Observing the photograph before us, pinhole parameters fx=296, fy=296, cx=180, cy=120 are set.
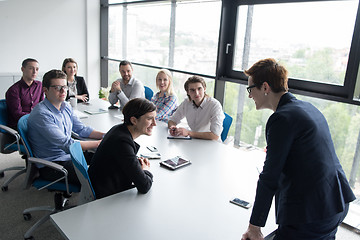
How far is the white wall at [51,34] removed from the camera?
17.4ft

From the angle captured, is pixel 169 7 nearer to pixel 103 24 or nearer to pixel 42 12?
pixel 103 24

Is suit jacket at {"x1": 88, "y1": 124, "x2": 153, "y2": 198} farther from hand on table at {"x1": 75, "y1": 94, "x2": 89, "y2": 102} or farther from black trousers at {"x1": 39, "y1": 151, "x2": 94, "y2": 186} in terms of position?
hand on table at {"x1": 75, "y1": 94, "x2": 89, "y2": 102}

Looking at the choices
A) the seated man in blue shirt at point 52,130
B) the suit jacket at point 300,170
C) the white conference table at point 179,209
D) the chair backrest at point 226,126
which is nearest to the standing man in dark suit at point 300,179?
the suit jacket at point 300,170

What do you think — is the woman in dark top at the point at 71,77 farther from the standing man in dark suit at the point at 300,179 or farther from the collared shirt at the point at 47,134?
the standing man in dark suit at the point at 300,179

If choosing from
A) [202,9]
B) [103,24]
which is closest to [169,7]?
[202,9]

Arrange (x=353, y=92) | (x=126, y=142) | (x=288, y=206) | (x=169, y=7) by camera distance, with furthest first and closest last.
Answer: (x=169, y=7) < (x=353, y=92) < (x=126, y=142) < (x=288, y=206)

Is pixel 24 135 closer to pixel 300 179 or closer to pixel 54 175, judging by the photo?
pixel 54 175

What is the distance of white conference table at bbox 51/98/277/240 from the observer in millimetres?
1430

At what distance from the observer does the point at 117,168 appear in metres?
1.83

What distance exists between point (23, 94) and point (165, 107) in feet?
5.56

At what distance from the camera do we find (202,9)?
4.49 metres

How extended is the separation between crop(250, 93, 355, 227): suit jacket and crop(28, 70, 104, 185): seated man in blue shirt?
1603mm

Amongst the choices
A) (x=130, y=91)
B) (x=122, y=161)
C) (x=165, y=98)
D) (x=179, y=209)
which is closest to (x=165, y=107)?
(x=165, y=98)

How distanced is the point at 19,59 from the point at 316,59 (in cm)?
502
